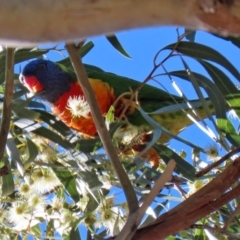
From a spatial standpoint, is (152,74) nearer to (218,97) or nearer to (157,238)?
(218,97)

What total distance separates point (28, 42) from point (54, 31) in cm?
1

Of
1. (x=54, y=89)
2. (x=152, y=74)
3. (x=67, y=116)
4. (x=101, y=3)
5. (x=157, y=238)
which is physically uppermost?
(x=54, y=89)

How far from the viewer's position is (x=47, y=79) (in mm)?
1753

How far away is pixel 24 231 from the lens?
0.95 meters

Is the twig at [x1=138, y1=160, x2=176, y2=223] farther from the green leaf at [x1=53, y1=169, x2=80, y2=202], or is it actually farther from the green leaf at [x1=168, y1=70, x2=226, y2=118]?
the green leaf at [x1=53, y1=169, x2=80, y2=202]

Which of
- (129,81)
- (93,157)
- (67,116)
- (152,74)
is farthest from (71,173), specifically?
(129,81)

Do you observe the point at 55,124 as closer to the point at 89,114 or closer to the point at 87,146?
the point at 87,146

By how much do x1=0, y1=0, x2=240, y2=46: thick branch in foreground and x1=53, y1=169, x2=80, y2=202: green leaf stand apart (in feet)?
2.44

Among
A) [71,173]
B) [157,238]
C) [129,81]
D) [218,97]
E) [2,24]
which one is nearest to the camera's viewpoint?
[2,24]

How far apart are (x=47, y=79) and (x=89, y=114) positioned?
0.57 m

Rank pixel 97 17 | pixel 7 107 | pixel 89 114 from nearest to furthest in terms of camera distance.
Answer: pixel 97 17 → pixel 7 107 → pixel 89 114

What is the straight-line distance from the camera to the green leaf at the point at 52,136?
884mm

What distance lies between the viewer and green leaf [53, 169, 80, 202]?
972 millimetres

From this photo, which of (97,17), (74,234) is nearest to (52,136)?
(74,234)
